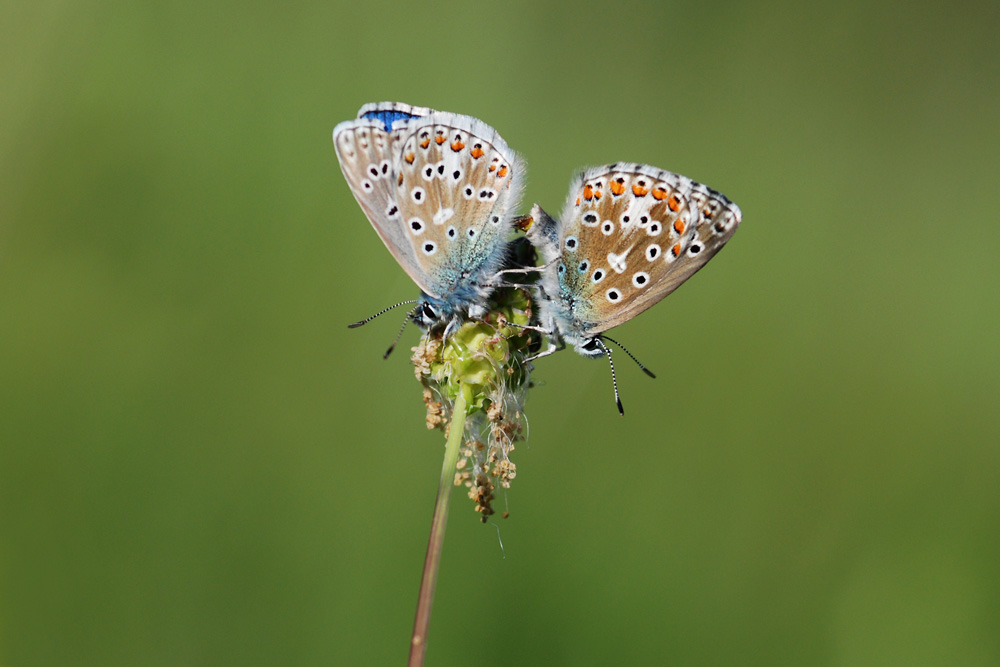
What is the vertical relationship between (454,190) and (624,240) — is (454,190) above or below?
above

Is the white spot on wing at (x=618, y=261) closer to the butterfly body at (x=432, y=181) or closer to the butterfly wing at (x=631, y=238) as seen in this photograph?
the butterfly wing at (x=631, y=238)

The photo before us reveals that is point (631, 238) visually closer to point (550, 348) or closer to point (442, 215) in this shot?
point (550, 348)

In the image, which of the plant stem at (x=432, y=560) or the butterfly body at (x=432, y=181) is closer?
the plant stem at (x=432, y=560)

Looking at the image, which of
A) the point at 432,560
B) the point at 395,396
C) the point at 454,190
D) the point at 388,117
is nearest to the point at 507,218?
the point at 454,190

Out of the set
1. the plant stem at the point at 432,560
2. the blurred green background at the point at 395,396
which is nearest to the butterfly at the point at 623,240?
the plant stem at the point at 432,560

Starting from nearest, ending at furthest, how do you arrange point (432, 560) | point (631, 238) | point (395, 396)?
point (432, 560)
point (631, 238)
point (395, 396)

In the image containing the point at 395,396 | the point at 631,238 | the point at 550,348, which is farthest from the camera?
the point at 395,396
